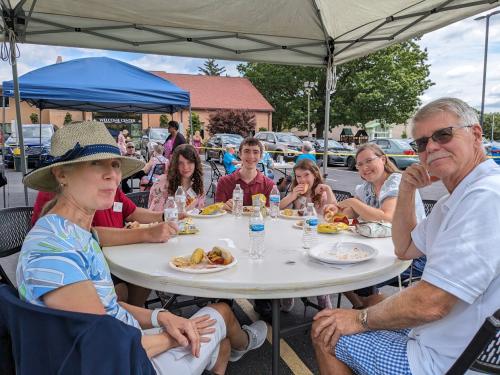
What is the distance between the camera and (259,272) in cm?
188

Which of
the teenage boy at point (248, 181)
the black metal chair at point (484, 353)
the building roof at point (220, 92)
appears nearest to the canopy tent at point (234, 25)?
the teenage boy at point (248, 181)

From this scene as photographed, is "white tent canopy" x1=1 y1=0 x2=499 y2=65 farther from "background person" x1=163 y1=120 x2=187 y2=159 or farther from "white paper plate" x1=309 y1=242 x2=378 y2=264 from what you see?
"background person" x1=163 y1=120 x2=187 y2=159

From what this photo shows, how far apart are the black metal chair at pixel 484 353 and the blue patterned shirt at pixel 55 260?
133 cm

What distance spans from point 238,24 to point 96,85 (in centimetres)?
352

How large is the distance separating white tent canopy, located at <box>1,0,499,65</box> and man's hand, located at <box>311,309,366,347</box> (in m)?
3.33

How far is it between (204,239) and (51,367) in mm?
1422

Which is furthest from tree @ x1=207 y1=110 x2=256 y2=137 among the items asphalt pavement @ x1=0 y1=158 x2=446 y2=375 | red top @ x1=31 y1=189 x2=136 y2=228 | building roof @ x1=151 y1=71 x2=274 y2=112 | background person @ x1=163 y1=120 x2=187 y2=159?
red top @ x1=31 y1=189 x2=136 y2=228

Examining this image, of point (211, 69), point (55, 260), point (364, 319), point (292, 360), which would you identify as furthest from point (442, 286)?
point (211, 69)

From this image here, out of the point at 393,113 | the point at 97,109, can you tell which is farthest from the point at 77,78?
the point at 393,113

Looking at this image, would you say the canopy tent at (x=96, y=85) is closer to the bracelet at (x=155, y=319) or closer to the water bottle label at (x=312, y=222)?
Answer: the water bottle label at (x=312, y=222)

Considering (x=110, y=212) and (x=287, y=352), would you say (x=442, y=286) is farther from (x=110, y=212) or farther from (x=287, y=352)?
(x=110, y=212)

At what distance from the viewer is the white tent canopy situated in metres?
4.01

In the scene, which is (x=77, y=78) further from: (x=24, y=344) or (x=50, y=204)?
(x=24, y=344)

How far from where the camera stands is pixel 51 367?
1.18m
